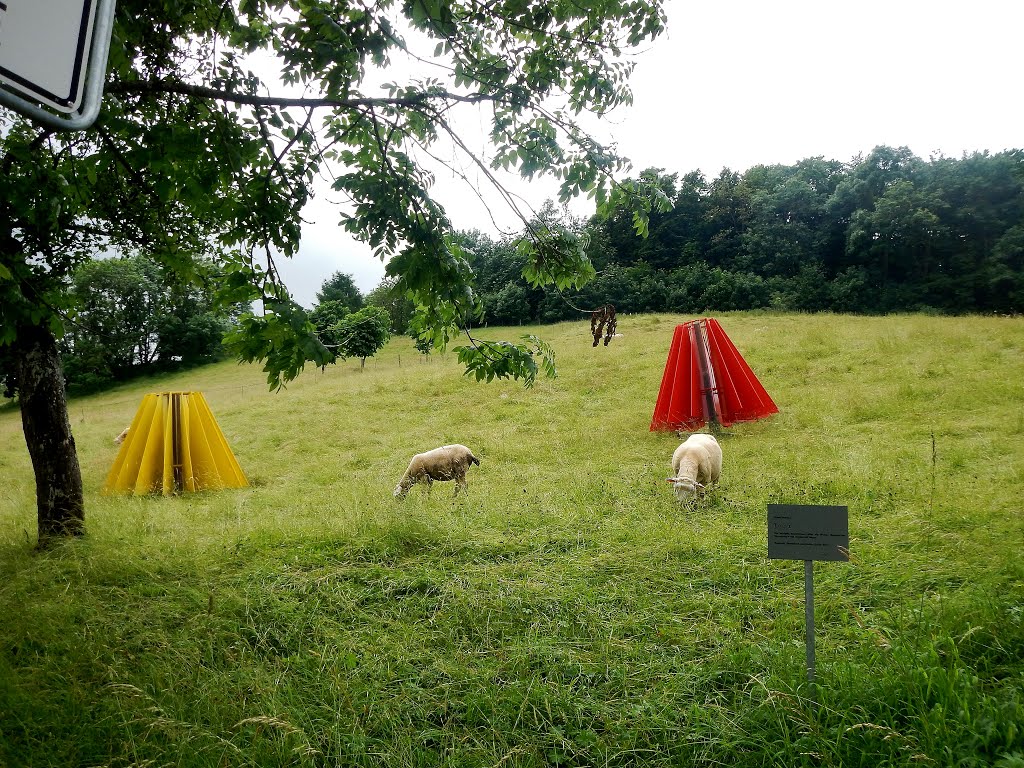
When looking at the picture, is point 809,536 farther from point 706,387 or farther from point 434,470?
point 706,387

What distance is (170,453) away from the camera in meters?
10.6

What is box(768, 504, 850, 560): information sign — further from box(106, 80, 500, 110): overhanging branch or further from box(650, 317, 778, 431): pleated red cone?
box(650, 317, 778, 431): pleated red cone

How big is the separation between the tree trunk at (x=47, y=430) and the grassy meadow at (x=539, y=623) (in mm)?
369

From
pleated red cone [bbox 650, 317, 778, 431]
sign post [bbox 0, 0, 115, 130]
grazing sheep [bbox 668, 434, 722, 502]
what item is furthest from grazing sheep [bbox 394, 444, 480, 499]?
sign post [bbox 0, 0, 115, 130]

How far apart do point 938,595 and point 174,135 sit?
638 centimetres

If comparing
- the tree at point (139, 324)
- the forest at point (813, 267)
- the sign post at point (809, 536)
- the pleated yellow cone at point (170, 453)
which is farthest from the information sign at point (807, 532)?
the tree at point (139, 324)

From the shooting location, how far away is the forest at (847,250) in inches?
Answer: 1522

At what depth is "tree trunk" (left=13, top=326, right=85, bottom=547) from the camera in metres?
6.12

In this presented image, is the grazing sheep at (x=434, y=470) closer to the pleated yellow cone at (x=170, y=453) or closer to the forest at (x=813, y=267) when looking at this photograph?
the pleated yellow cone at (x=170, y=453)

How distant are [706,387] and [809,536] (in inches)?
369

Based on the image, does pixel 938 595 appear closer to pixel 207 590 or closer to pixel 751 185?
pixel 207 590

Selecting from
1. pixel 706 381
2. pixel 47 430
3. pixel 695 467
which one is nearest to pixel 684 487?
→ pixel 695 467

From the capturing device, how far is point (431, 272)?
12.8ft

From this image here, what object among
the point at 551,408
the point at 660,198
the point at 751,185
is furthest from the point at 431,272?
the point at 751,185
